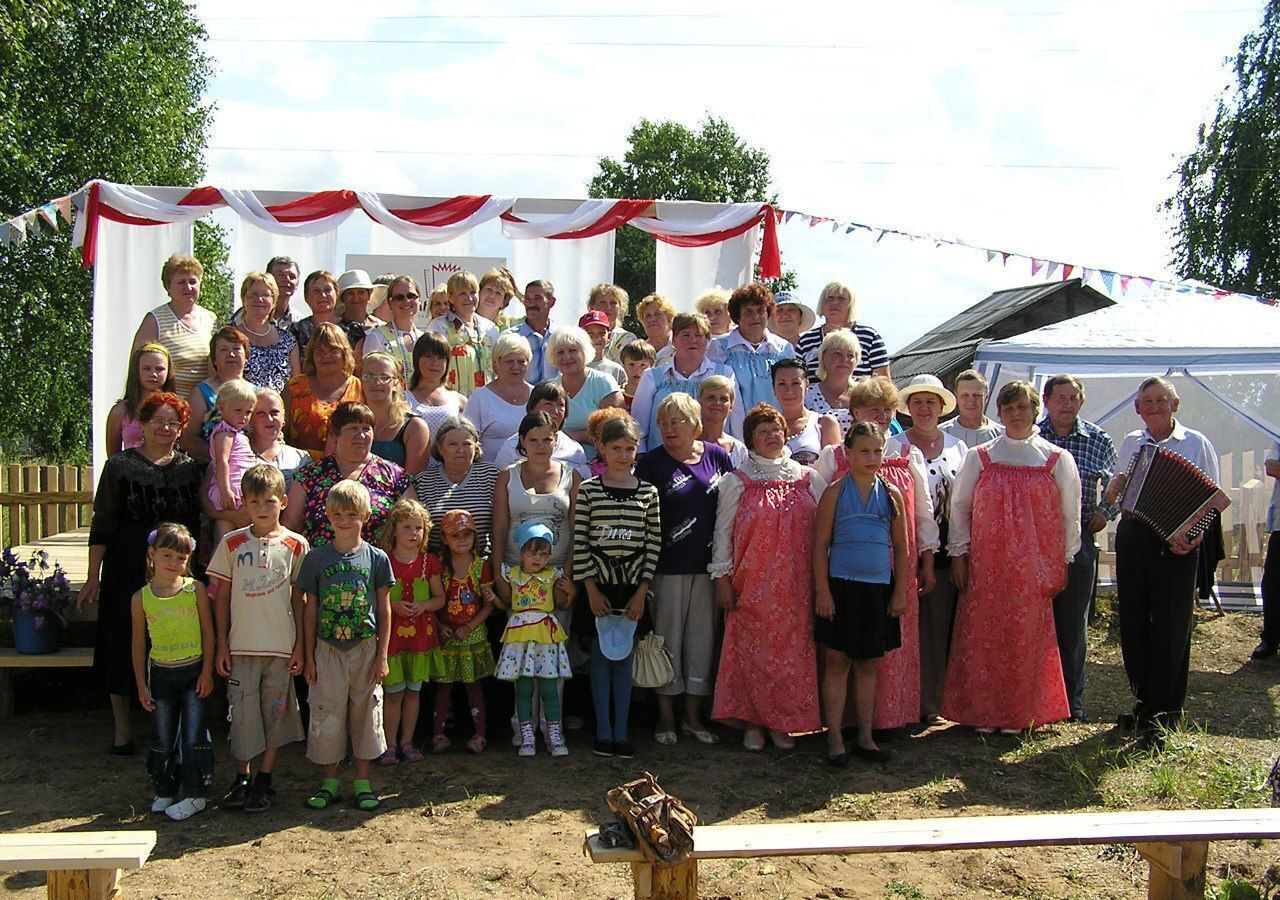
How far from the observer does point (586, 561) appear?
16.1 feet

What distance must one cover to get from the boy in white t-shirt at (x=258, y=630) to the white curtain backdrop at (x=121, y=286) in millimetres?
5185

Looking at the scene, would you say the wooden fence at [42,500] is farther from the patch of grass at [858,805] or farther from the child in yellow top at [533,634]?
the patch of grass at [858,805]

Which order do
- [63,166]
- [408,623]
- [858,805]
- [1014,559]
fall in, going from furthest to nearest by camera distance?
1. [63,166]
2. [1014,559]
3. [408,623]
4. [858,805]

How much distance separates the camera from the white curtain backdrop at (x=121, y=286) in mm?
8867

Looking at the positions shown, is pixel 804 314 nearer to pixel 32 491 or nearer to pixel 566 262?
pixel 566 262

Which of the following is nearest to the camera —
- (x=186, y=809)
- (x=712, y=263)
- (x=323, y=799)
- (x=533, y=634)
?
(x=186, y=809)

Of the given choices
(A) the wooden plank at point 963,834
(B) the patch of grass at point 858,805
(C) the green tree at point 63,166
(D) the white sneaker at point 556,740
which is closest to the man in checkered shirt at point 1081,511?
(B) the patch of grass at point 858,805

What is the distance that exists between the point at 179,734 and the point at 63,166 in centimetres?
1535

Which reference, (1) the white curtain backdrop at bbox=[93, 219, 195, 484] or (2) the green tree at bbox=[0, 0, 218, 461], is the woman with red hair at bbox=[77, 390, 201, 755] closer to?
(1) the white curtain backdrop at bbox=[93, 219, 195, 484]

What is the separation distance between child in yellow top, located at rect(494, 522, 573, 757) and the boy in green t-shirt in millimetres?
669

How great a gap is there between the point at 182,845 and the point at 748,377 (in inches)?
142

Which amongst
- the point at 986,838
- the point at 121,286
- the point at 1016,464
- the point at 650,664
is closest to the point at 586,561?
the point at 650,664

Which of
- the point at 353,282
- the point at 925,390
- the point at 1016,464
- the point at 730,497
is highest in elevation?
the point at 353,282

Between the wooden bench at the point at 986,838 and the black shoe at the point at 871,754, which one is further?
the black shoe at the point at 871,754
